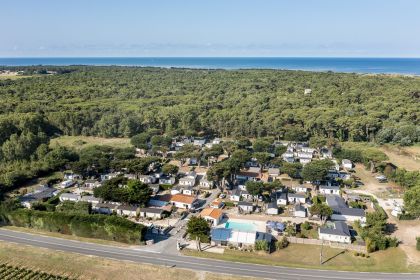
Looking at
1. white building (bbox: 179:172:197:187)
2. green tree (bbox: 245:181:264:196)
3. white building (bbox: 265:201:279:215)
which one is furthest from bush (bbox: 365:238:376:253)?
white building (bbox: 179:172:197:187)

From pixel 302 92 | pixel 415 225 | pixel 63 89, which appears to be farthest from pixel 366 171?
pixel 63 89

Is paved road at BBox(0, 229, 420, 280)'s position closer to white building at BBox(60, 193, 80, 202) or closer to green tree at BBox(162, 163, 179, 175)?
white building at BBox(60, 193, 80, 202)

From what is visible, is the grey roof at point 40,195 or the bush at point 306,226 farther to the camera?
the grey roof at point 40,195

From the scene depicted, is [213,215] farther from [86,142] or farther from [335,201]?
[86,142]

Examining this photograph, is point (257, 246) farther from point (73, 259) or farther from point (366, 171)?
point (366, 171)

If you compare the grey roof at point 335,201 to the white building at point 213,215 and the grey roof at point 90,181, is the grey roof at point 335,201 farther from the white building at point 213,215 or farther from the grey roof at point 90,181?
the grey roof at point 90,181

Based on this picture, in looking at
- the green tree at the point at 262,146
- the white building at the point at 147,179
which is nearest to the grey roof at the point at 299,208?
the green tree at the point at 262,146
